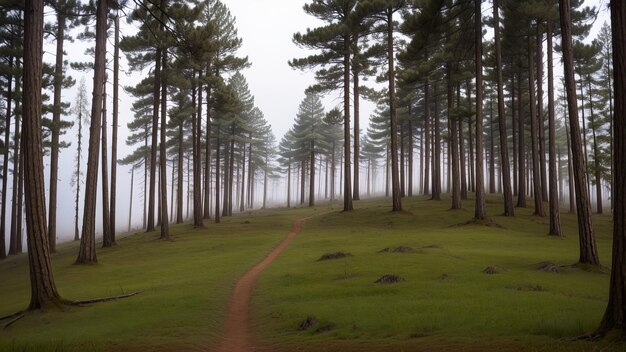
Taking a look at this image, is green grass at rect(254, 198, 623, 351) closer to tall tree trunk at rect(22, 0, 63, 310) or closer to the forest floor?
the forest floor

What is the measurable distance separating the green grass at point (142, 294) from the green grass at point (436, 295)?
161cm

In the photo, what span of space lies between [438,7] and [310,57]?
15856 mm

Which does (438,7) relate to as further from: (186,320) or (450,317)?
(186,320)

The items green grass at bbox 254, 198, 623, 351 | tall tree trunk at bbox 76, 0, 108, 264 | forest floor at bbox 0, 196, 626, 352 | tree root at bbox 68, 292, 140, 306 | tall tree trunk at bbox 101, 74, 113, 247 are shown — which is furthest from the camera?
tall tree trunk at bbox 101, 74, 113, 247

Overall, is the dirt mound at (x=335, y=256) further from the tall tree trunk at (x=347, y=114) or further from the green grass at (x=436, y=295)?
the tall tree trunk at (x=347, y=114)

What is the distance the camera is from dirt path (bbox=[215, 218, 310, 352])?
28.6 feet

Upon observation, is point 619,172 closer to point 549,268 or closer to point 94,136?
point 549,268

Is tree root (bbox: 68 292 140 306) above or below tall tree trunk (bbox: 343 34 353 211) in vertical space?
below

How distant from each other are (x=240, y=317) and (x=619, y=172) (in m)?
8.53

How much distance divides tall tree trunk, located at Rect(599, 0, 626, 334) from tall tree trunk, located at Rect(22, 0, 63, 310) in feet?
42.7

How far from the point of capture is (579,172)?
1434 centimetres

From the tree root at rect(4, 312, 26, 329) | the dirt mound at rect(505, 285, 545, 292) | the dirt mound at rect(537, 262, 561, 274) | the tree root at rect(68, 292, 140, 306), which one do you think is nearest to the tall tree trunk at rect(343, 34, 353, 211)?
the dirt mound at rect(537, 262, 561, 274)

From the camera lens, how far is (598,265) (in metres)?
14.3

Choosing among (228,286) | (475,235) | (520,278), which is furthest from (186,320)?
(475,235)
